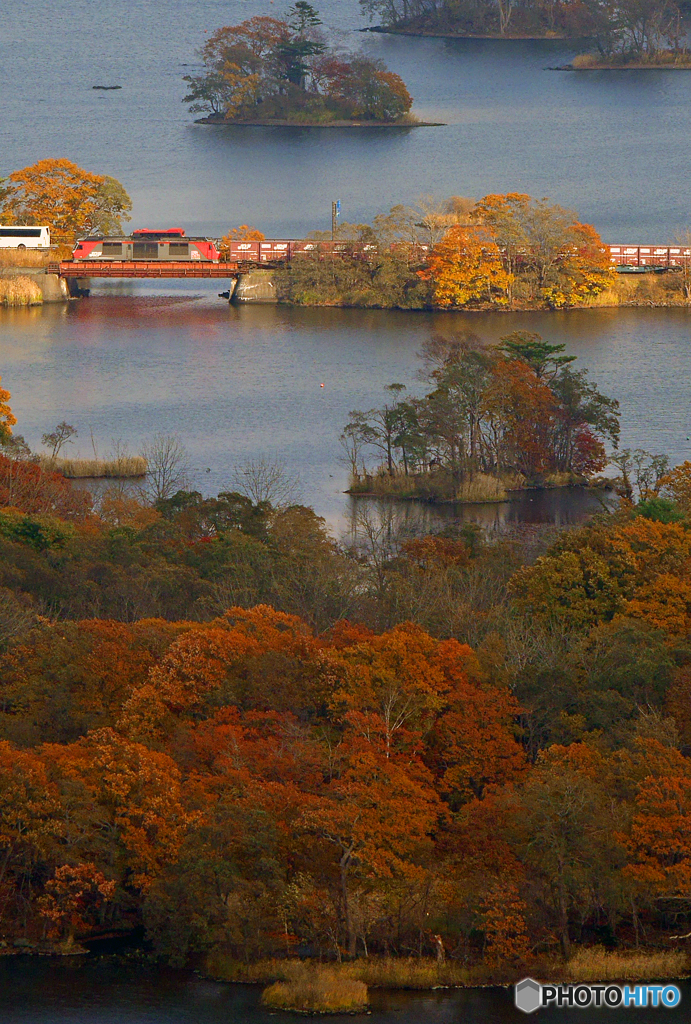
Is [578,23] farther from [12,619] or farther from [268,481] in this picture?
[12,619]

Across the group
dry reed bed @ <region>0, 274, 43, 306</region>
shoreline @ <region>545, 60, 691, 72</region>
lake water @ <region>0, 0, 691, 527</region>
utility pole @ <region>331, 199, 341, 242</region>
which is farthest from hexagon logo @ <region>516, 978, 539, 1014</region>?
shoreline @ <region>545, 60, 691, 72</region>

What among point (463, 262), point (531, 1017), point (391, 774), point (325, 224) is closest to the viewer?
Answer: point (531, 1017)

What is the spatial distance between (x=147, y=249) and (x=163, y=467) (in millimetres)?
38116

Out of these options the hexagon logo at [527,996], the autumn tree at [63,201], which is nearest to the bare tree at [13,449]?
the hexagon logo at [527,996]

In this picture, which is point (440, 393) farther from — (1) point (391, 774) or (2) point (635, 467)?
(1) point (391, 774)

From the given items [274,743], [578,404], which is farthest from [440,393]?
[274,743]

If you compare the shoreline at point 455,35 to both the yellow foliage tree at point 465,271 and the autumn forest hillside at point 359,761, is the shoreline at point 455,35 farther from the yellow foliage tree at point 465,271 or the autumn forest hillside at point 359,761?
the autumn forest hillside at point 359,761

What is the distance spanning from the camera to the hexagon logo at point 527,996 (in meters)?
23.3

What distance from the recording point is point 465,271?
74625 mm

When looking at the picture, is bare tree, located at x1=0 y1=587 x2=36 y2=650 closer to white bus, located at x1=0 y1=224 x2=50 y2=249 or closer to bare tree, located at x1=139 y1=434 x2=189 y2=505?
bare tree, located at x1=139 y1=434 x2=189 y2=505

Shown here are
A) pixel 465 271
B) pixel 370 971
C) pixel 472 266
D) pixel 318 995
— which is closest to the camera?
pixel 318 995

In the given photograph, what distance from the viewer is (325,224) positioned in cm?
9394

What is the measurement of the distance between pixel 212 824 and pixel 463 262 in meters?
53.1

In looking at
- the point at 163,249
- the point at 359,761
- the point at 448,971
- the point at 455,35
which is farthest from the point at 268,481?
the point at 455,35
